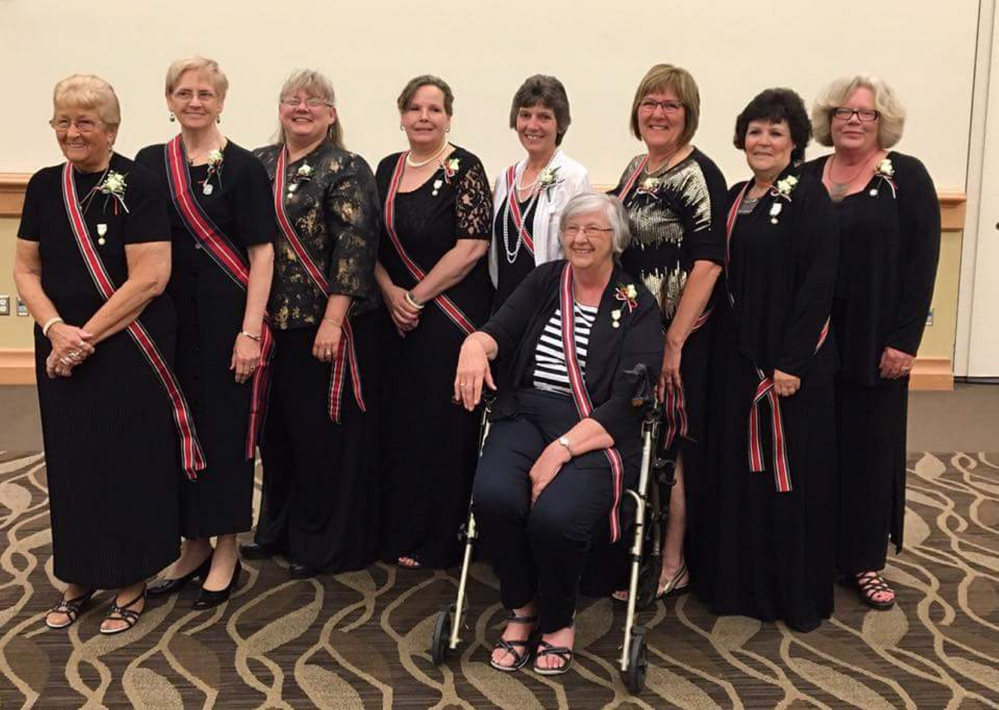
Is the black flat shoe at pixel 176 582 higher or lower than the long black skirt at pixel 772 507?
lower

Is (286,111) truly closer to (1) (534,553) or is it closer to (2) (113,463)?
(2) (113,463)

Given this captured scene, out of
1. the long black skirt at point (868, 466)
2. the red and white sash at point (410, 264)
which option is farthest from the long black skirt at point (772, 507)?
the red and white sash at point (410, 264)

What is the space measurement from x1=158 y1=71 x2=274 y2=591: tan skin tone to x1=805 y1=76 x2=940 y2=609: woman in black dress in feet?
5.17

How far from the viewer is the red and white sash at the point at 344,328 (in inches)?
111

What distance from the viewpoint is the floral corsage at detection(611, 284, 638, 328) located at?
2.60 meters

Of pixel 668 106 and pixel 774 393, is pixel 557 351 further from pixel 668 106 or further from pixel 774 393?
pixel 668 106

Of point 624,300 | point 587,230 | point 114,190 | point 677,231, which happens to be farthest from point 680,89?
point 114,190

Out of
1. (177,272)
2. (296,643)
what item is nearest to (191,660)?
(296,643)

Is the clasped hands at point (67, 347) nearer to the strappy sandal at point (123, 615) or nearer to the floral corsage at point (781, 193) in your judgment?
the strappy sandal at point (123, 615)

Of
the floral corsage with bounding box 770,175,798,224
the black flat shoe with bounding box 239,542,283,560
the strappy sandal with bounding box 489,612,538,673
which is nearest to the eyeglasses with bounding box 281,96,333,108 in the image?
the floral corsage with bounding box 770,175,798,224

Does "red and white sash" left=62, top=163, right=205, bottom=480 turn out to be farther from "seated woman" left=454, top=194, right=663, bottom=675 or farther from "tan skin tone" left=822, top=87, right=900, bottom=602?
"tan skin tone" left=822, top=87, right=900, bottom=602

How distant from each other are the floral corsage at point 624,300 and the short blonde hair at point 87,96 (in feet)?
4.47

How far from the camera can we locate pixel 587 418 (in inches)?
99.0

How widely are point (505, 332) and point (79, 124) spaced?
3.87 ft
